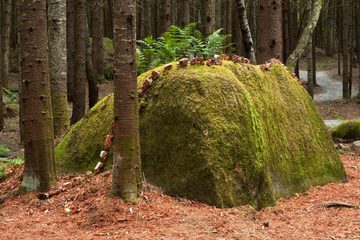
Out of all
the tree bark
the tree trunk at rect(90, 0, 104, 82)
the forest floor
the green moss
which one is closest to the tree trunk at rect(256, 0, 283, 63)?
the tree bark

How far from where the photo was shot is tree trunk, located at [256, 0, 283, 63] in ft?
29.7

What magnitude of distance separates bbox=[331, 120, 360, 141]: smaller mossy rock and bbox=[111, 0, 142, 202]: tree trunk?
7.83 meters

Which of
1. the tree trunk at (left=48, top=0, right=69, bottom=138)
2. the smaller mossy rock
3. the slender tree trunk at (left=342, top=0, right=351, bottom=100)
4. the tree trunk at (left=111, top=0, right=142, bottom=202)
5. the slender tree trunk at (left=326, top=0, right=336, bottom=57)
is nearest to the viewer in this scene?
the tree trunk at (left=111, top=0, right=142, bottom=202)

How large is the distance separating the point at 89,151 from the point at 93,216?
1.81 meters

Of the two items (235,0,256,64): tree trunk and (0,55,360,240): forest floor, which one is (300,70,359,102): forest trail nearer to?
(235,0,256,64): tree trunk

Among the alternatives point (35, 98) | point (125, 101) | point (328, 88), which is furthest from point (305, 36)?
point (328, 88)

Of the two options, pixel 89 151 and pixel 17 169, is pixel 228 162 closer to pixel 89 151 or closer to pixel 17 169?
pixel 89 151

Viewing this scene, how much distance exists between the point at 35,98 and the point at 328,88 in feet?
89.3

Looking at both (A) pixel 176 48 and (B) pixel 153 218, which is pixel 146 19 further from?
(B) pixel 153 218

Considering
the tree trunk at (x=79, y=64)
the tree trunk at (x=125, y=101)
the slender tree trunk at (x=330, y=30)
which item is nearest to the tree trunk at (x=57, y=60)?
the tree trunk at (x=125, y=101)

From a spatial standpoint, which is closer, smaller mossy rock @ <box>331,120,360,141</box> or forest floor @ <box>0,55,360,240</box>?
forest floor @ <box>0,55,360,240</box>

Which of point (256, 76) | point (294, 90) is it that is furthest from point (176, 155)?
point (294, 90)

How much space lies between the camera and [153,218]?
15.6 ft

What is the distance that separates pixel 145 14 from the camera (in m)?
30.9
